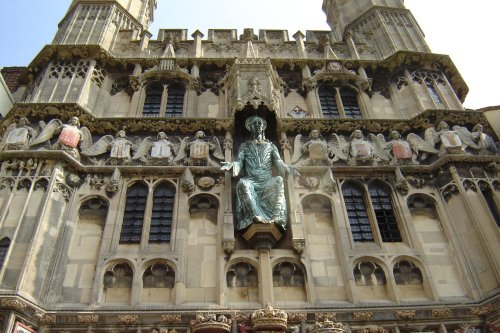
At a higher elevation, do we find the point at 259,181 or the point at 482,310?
the point at 259,181

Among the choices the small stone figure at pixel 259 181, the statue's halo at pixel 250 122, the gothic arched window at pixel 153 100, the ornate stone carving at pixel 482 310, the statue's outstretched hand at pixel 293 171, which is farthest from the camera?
the gothic arched window at pixel 153 100

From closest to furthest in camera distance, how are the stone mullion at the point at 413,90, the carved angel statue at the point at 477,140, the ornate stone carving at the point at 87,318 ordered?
1. the ornate stone carving at the point at 87,318
2. the carved angel statue at the point at 477,140
3. the stone mullion at the point at 413,90

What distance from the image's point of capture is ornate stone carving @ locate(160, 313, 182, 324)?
10750 mm

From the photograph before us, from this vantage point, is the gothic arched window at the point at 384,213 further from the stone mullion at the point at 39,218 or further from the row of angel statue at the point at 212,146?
the stone mullion at the point at 39,218

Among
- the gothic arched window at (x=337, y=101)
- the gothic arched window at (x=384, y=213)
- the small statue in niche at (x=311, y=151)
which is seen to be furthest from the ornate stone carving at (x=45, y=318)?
the gothic arched window at (x=337, y=101)

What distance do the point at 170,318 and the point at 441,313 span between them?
20.0ft

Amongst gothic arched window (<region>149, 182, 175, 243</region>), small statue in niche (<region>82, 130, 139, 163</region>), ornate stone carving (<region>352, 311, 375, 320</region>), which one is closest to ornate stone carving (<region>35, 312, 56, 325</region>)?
gothic arched window (<region>149, 182, 175, 243</region>)

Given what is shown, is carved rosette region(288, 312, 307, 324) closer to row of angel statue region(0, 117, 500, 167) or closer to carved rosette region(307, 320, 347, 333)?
carved rosette region(307, 320, 347, 333)

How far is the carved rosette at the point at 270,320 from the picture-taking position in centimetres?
1034

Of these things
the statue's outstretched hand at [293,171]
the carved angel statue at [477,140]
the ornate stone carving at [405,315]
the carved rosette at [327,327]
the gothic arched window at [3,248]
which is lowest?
the carved rosette at [327,327]

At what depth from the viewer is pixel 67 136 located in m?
14.0

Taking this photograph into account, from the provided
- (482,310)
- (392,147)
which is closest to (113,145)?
(392,147)

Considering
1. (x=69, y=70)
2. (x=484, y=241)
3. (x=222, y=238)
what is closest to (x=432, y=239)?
(x=484, y=241)

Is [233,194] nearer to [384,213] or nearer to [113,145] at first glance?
[113,145]
